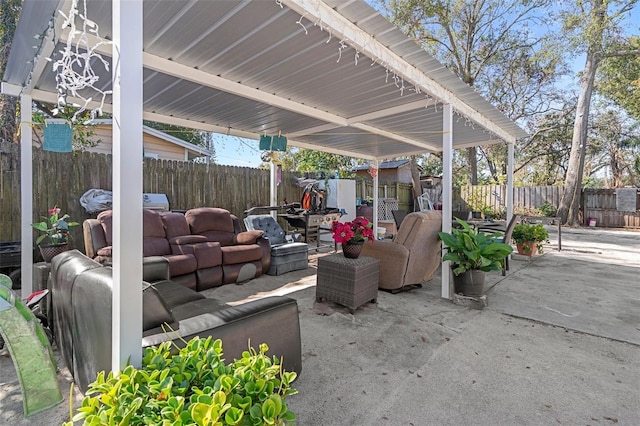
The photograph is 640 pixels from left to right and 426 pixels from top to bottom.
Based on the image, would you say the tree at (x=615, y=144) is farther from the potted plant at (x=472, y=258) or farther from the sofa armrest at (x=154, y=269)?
the sofa armrest at (x=154, y=269)

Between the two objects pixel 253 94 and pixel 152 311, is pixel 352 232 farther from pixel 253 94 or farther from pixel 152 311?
pixel 152 311

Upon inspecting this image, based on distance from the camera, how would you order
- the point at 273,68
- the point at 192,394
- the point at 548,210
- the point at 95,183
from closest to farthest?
the point at 192,394 < the point at 273,68 < the point at 95,183 < the point at 548,210

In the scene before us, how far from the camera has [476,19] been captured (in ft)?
39.1

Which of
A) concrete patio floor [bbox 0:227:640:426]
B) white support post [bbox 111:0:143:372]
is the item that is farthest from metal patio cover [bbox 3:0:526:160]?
concrete patio floor [bbox 0:227:640:426]

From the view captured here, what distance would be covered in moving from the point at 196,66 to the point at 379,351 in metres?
3.18

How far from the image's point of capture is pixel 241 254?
4184 mm

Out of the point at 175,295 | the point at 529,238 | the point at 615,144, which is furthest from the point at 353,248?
the point at 615,144

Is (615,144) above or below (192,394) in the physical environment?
above

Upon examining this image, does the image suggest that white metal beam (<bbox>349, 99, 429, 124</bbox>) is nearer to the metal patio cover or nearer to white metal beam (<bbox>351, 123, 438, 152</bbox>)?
the metal patio cover

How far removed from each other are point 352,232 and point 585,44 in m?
12.2

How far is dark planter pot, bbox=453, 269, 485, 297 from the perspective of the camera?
332 cm

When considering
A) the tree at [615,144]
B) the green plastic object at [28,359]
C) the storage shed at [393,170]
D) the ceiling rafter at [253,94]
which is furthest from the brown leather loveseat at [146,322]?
the tree at [615,144]

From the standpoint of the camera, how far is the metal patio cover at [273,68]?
224 centimetres

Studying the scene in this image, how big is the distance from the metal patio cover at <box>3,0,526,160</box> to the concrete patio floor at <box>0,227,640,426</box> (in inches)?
91.8
